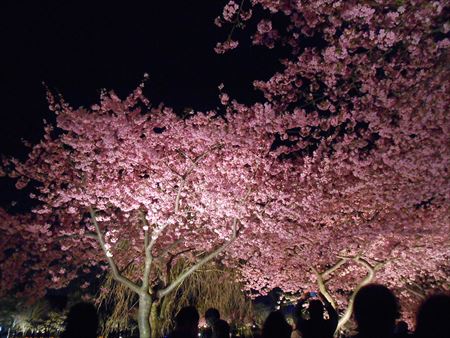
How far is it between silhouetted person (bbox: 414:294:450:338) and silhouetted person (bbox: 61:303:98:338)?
2513mm

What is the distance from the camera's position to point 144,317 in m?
11.8

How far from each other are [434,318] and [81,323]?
268cm

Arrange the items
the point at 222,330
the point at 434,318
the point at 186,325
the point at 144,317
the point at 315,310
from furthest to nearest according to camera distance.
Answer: the point at 144,317
the point at 222,330
the point at 315,310
the point at 186,325
the point at 434,318

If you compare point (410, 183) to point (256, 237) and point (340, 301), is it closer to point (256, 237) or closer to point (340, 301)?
point (256, 237)

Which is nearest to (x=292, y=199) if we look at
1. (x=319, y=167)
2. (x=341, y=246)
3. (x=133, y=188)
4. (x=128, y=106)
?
(x=319, y=167)

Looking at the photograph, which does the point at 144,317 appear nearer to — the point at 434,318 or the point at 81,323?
the point at 81,323

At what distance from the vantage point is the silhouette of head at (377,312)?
2570 mm

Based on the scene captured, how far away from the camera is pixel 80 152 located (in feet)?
43.8

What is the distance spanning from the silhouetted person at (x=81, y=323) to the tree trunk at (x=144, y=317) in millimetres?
9060

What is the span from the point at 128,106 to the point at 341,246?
10106 mm

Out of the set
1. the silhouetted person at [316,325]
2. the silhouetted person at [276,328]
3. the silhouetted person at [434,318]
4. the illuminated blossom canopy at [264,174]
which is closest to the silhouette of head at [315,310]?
the silhouetted person at [316,325]

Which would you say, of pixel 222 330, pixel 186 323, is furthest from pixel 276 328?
pixel 222 330

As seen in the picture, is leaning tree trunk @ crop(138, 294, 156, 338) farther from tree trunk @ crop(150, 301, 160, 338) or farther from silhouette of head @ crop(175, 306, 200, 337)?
silhouette of head @ crop(175, 306, 200, 337)

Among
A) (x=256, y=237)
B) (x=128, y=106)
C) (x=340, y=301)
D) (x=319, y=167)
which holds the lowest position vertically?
(x=340, y=301)
